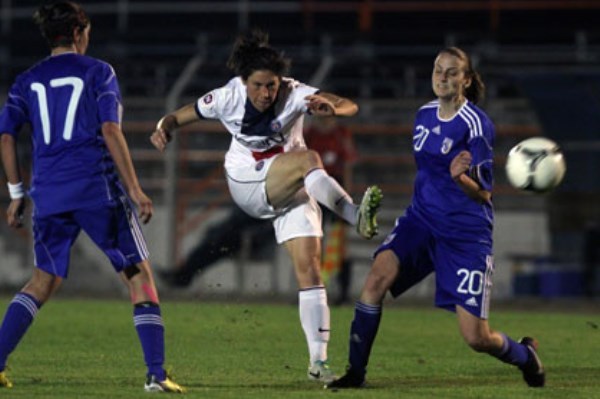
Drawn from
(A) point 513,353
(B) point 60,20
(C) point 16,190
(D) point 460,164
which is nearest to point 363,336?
(A) point 513,353

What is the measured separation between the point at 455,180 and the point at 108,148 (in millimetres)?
1760

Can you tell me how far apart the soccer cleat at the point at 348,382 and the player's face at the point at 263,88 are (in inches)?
60.6

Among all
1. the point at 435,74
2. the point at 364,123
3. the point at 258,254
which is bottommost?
the point at 258,254

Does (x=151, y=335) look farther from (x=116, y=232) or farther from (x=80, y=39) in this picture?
(x=80, y=39)

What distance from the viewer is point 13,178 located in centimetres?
751

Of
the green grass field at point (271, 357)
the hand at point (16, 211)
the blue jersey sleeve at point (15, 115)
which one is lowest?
the green grass field at point (271, 357)

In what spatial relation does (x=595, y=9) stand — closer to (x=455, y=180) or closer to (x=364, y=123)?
(x=364, y=123)

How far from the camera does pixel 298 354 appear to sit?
9875mm

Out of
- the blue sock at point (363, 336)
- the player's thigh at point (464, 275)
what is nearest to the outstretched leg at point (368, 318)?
the blue sock at point (363, 336)

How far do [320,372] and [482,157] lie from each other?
149cm

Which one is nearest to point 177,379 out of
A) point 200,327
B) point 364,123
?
point 200,327

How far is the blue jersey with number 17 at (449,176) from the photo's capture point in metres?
7.66

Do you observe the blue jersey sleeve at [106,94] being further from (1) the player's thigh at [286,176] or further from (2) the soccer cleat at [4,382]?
(2) the soccer cleat at [4,382]

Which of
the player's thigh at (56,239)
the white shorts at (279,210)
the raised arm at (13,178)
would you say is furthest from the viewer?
the white shorts at (279,210)
